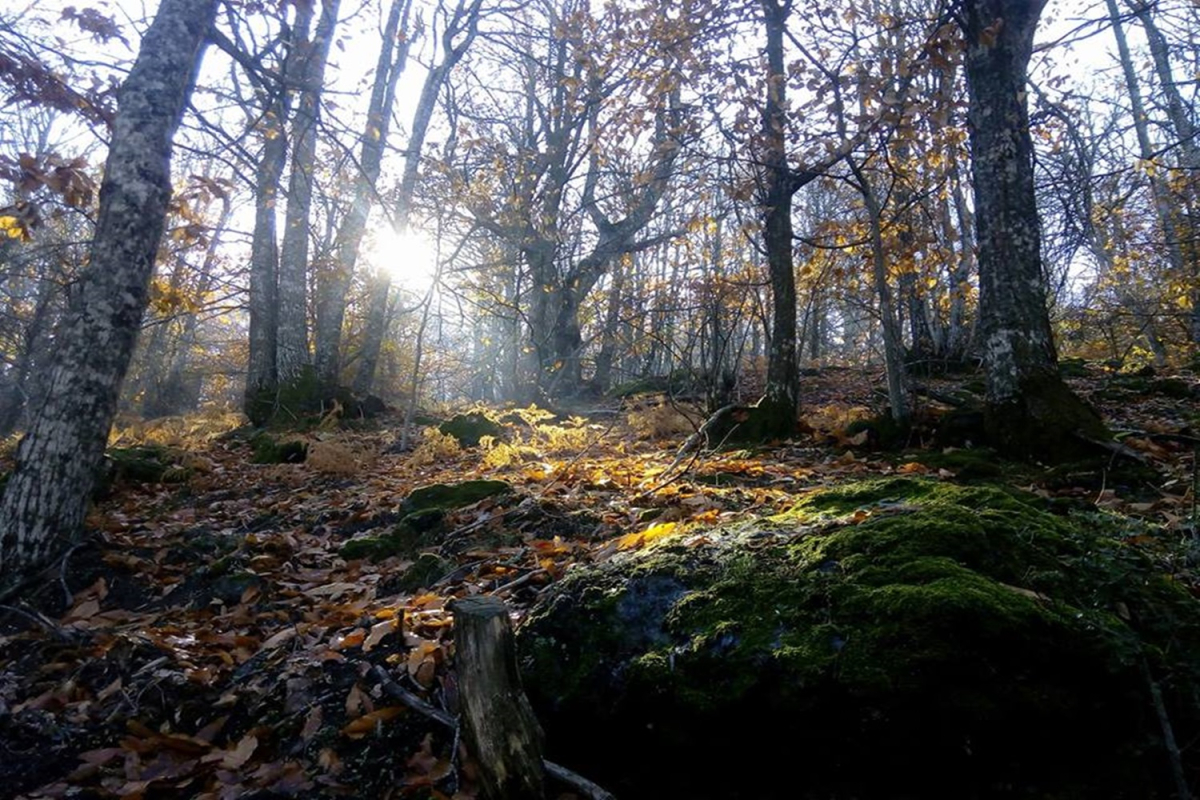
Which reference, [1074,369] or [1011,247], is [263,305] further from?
[1074,369]

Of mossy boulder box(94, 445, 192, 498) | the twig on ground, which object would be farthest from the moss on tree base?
mossy boulder box(94, 445, 192, 498)

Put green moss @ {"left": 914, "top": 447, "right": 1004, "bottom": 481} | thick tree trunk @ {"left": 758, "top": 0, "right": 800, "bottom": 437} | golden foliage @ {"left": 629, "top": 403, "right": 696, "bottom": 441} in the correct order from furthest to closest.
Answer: golden foliage @ {"left": 629, "top": 403, "right": 696, "bottom": 441} → thick tree trunk @ {"left": 758, "top": 0, "right": 800, "bottom": 437} → green moss @ {"left": 914, "top": 447, "right": 1004, "bottom": 481}

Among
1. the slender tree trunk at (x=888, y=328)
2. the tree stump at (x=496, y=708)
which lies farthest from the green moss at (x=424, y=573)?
the slender tree trunk at (x=888, y=328)

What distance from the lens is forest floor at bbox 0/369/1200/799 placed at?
110 inches

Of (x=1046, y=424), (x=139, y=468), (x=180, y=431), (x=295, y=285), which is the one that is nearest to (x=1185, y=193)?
(x=1046, y=424)

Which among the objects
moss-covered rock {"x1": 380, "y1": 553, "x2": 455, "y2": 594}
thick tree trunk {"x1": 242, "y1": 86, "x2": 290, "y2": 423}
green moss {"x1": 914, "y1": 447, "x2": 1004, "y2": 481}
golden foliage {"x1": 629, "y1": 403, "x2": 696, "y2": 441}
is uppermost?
thick tree trunk {"x1": 242, "y1": 86, "x2": 290, "y2": 423}

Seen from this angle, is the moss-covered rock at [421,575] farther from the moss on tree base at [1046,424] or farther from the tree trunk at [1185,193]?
the tree trunk at [1185,193]

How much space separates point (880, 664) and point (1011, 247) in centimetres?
499

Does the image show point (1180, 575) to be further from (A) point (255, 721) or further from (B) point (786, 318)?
(B) point (786, 318)

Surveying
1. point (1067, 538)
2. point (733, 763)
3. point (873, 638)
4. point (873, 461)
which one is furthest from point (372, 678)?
point (873, 461)

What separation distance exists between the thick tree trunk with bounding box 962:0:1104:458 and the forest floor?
488 mm

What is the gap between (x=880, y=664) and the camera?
2090 mm

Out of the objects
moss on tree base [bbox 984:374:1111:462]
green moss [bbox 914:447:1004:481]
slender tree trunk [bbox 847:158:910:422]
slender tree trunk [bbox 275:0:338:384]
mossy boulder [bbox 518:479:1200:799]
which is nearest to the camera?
mossy boulder [bbox 518:479:1200:799]

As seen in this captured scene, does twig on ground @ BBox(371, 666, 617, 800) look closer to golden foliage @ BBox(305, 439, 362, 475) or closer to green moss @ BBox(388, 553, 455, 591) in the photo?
green moss @ BBox(388, 553, 455, 591)
